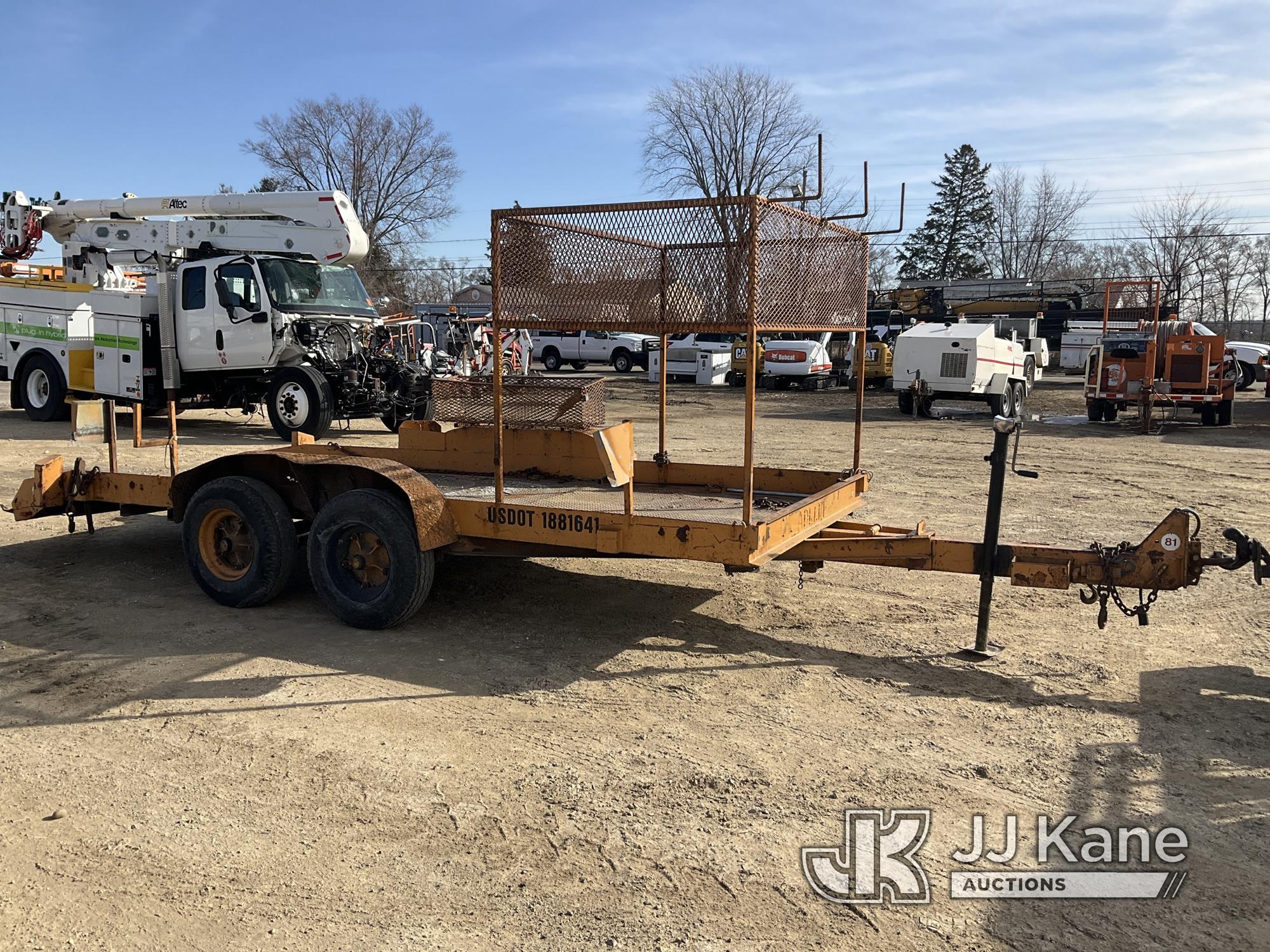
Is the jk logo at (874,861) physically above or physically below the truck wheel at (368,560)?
below

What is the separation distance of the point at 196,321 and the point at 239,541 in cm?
943

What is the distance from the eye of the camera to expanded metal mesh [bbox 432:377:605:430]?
654 centimetres

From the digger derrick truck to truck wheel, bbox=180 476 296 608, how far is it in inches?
304

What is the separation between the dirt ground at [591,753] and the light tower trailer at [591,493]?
1.54 ft

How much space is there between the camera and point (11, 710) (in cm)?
470

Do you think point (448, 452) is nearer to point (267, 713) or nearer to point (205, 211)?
point (267, 713)

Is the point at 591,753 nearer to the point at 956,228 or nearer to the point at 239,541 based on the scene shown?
the point at 239,541

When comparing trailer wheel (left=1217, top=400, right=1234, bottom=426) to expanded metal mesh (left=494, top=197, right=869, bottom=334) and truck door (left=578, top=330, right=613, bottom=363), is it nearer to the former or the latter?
expanded metal mesh (left=494, top=197, right=869, bottom=334)

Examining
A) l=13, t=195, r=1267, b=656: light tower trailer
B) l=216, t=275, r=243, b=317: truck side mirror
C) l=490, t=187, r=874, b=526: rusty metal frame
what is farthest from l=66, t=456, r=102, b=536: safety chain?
l=216, t=275, r=243, b=317: truck side mirror

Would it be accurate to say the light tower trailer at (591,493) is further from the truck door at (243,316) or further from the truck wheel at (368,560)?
the truck door at (243,316)

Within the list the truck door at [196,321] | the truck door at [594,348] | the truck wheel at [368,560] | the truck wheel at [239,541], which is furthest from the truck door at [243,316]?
the truck door at [594,348]

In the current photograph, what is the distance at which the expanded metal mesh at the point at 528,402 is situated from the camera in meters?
6.54

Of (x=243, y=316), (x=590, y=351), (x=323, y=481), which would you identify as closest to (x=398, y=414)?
(x=243, y=316)

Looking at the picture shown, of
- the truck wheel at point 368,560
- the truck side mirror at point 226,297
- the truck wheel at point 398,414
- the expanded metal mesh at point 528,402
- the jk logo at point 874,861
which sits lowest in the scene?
the jk logo at point 874,861
